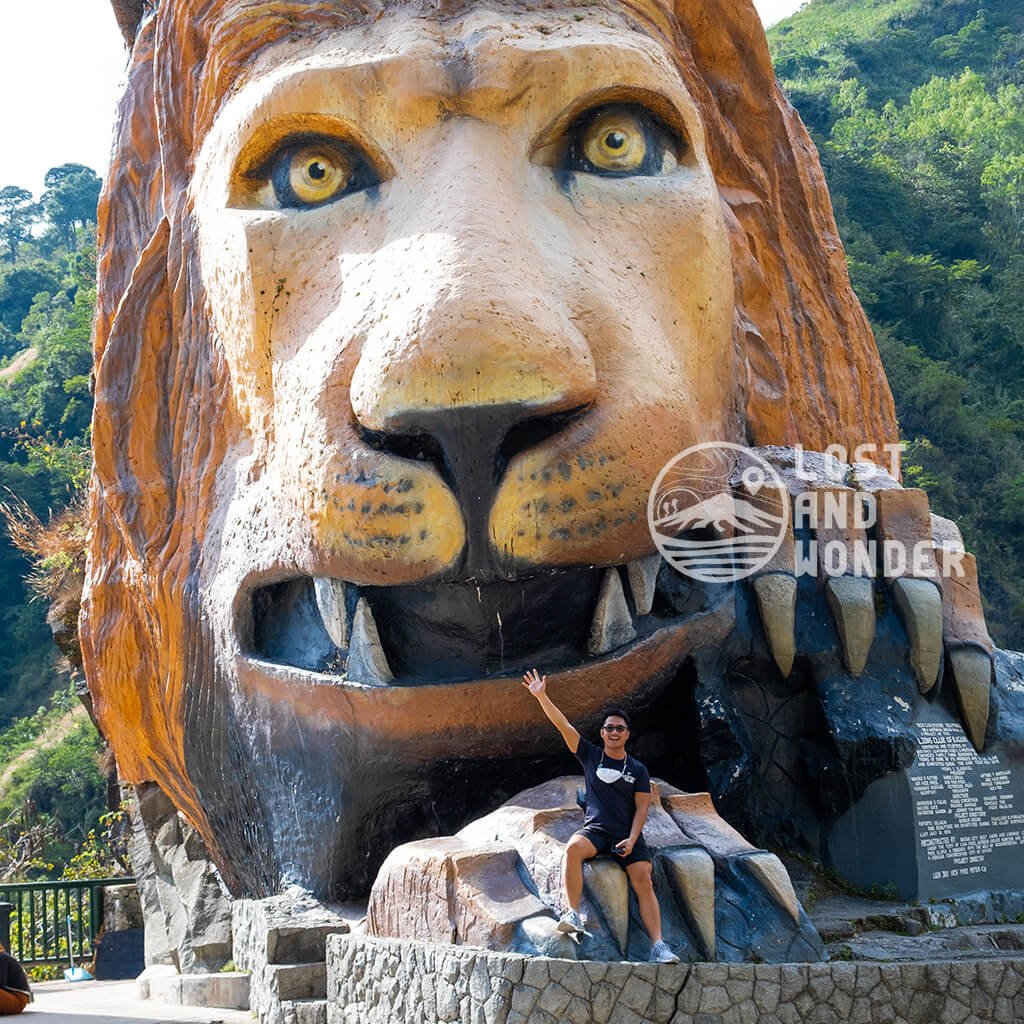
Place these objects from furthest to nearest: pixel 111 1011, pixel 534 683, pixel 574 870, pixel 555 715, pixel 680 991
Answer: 1. pixel 111 1011
2. pixel 534 683
3. pixel 555 715
4. pixel 574 870
5. pixel 680 991

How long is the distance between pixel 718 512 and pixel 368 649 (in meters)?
1.26

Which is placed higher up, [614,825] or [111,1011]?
[614,825]

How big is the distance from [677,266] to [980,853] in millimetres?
2235

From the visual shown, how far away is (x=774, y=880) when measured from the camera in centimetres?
354

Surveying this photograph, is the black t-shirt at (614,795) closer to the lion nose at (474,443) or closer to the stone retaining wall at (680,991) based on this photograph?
the stone retaining wall at (680,991)

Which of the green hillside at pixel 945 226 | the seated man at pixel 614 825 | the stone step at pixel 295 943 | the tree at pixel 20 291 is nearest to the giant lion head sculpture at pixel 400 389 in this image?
the stone step at pixel 295 943

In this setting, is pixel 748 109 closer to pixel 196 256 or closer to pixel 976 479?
pixel 196 256

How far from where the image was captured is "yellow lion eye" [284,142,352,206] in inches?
180

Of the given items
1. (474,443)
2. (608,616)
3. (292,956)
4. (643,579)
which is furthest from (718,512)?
(292,956)

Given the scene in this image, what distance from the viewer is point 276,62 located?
186 inches

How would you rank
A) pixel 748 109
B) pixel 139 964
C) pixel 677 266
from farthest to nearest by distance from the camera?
pixel 139 964 < pixel 748 109 < pixel 677 266

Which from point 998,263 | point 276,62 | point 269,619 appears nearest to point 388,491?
point 269,619

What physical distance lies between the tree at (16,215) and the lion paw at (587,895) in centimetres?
6392

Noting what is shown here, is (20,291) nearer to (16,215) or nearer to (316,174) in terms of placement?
(16,215)
